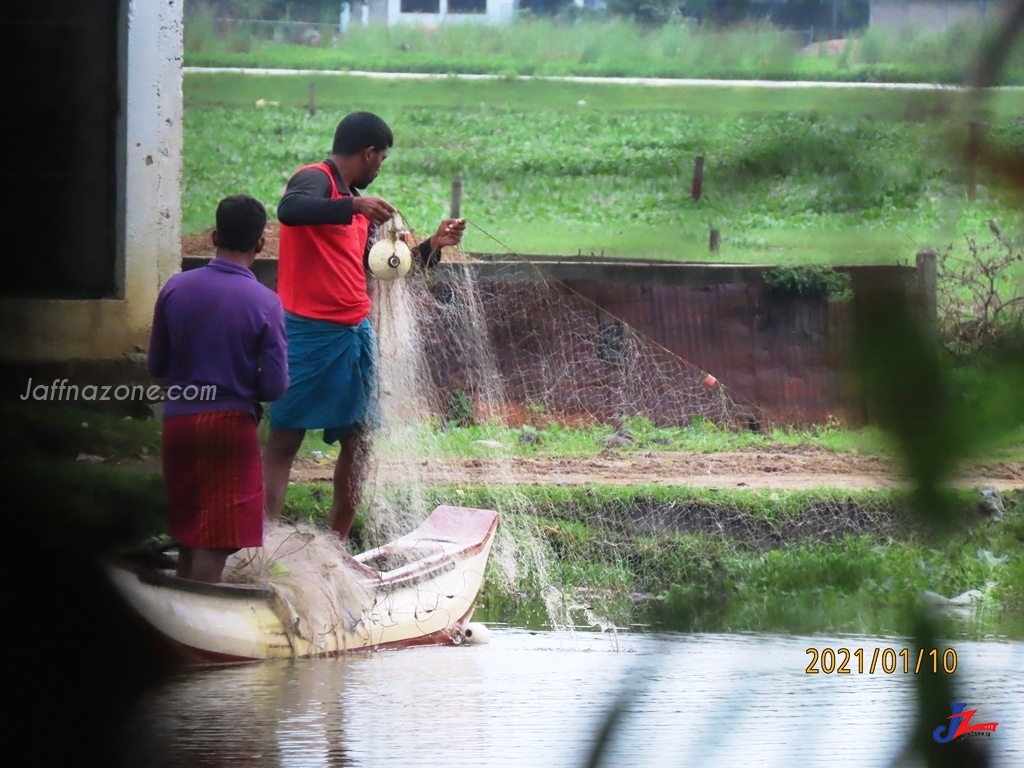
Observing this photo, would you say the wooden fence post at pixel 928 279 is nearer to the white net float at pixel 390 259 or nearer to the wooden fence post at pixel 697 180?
the wooden fence post at pixel 697 180

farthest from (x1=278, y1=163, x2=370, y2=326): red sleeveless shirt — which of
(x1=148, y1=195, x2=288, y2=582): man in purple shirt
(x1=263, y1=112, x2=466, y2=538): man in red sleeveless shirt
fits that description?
(x1=148, y1=195, x2=288, y2=582): man in purple shirt

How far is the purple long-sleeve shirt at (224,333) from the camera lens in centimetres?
358

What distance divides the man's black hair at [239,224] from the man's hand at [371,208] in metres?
0.42

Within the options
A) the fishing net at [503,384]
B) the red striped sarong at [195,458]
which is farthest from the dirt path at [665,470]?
the red striped sarong at [195,458]

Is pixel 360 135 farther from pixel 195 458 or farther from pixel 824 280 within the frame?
pixel 824 280

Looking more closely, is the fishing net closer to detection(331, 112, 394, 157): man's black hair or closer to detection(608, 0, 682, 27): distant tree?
detection(331, 112, 394, 157): man's black hair

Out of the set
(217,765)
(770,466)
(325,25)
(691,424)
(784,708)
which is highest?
(325,25)

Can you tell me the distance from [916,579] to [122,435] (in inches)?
25.4

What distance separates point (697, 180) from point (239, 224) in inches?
132

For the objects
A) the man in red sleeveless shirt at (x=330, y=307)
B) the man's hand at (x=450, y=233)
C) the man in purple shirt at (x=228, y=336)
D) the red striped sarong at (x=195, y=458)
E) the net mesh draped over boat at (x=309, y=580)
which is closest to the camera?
the red striped sarong at (x=195, y=458)

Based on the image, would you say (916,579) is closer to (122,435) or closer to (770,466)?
(122,435)

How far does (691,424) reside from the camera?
5715 millimetres

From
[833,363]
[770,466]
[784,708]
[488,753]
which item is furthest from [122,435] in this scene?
[770,466]
